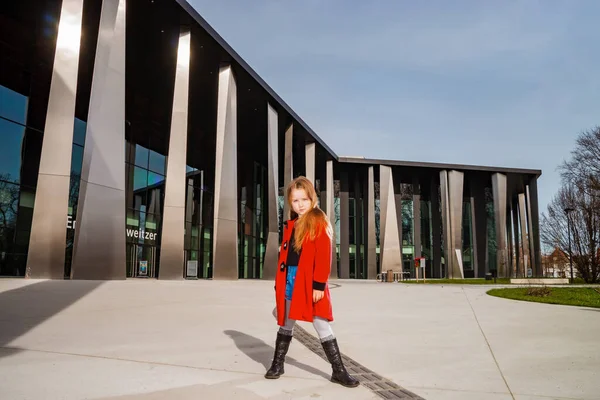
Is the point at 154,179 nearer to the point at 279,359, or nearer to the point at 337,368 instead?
the point at 279,359

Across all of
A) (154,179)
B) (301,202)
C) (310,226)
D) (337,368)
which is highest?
(154,179)

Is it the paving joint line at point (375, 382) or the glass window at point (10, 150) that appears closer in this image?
the paving joint line at point (375, 382)

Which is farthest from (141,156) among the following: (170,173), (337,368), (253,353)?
(337,368)

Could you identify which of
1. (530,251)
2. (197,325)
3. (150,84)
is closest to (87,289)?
(197,325)

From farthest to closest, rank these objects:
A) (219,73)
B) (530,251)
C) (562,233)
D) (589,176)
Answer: (530,251) < (562,233) < (589,176) < (219,73)

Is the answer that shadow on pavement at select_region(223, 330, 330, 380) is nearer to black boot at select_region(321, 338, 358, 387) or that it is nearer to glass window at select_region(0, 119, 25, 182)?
black boot at select_region(321, 338, 358, 387)

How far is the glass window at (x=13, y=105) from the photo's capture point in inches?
799

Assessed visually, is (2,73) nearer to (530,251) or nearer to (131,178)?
(131,178)

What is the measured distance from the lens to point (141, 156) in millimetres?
28625

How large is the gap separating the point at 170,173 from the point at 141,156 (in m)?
9.66

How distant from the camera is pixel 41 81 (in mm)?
22438

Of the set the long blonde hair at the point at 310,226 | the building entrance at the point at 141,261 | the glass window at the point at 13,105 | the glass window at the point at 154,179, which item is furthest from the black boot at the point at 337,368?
the glass window at the point at 154,179

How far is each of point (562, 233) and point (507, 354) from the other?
37.4 m

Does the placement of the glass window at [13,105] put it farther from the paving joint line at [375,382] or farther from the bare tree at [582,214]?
the bare tree at [582,214]
